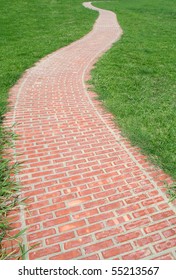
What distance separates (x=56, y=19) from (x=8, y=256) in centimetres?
1811

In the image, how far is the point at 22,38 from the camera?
41.7 ft

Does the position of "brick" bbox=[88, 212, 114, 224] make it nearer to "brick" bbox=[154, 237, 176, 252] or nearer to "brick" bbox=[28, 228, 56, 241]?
"brick" bbox=[28, 228, 56, 241]

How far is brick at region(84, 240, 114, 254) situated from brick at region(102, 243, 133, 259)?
0.06 metres

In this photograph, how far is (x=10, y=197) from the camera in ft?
10.6

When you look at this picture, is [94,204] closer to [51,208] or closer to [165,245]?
[51,208]

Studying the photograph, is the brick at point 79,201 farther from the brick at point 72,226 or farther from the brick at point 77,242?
the brick at point 77,242

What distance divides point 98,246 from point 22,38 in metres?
12.3

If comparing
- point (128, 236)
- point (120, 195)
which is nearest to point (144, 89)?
point (120, 195)

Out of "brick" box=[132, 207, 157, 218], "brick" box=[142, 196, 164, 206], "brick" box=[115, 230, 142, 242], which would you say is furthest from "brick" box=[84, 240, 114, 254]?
"brick" box=[142, 196, 164, 206]

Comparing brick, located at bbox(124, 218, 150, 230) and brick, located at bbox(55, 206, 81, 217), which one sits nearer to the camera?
brick, located at bbox(124, 218, 150, 230)

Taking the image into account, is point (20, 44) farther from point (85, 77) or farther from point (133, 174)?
point (133, 174)

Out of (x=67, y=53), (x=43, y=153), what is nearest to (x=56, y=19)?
(x=67, y=53)

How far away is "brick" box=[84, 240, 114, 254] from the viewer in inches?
104

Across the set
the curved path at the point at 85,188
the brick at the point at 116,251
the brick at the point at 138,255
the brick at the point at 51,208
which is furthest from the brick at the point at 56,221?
the brick at the point at 138,255
